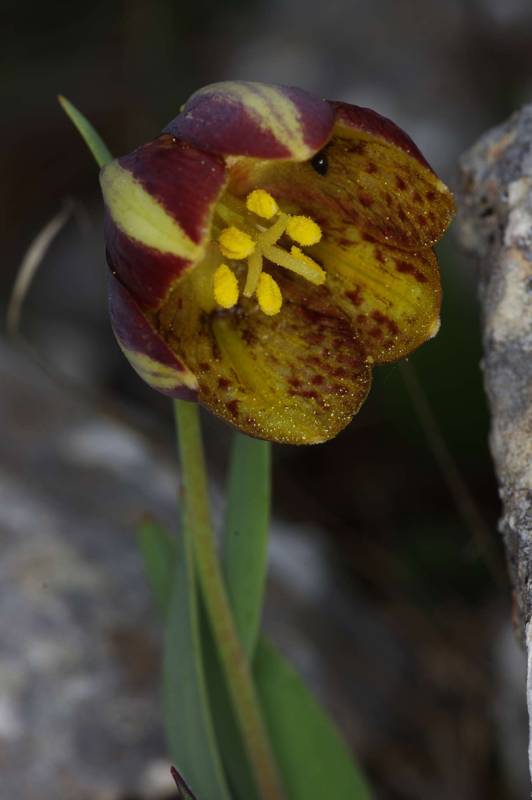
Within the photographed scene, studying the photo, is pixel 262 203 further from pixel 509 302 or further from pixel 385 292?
pixel 509 302

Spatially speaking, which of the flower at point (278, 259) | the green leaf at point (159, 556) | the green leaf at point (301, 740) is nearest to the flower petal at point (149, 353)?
the flower at point (278, 259)

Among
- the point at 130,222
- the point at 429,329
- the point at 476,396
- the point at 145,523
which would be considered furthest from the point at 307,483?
the point at 130,222

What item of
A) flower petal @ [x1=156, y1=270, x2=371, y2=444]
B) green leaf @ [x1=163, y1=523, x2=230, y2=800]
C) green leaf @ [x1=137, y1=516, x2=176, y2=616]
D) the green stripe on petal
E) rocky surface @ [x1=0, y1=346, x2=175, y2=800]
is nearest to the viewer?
the green stripe on petal

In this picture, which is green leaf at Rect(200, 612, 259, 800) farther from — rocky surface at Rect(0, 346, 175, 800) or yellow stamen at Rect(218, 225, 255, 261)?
yellow stamen at Rect(218, 225, 255, 261)

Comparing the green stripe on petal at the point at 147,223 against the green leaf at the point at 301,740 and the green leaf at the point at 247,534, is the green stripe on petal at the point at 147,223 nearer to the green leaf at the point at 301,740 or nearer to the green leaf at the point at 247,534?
the green leaf at the point at 247,534

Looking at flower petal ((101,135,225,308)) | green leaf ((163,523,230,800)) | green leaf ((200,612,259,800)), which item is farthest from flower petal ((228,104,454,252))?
green leaf ((200,612,259,800))

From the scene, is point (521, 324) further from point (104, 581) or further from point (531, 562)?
point (104, 581)

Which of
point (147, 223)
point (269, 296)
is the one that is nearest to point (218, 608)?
point (269, 296)
